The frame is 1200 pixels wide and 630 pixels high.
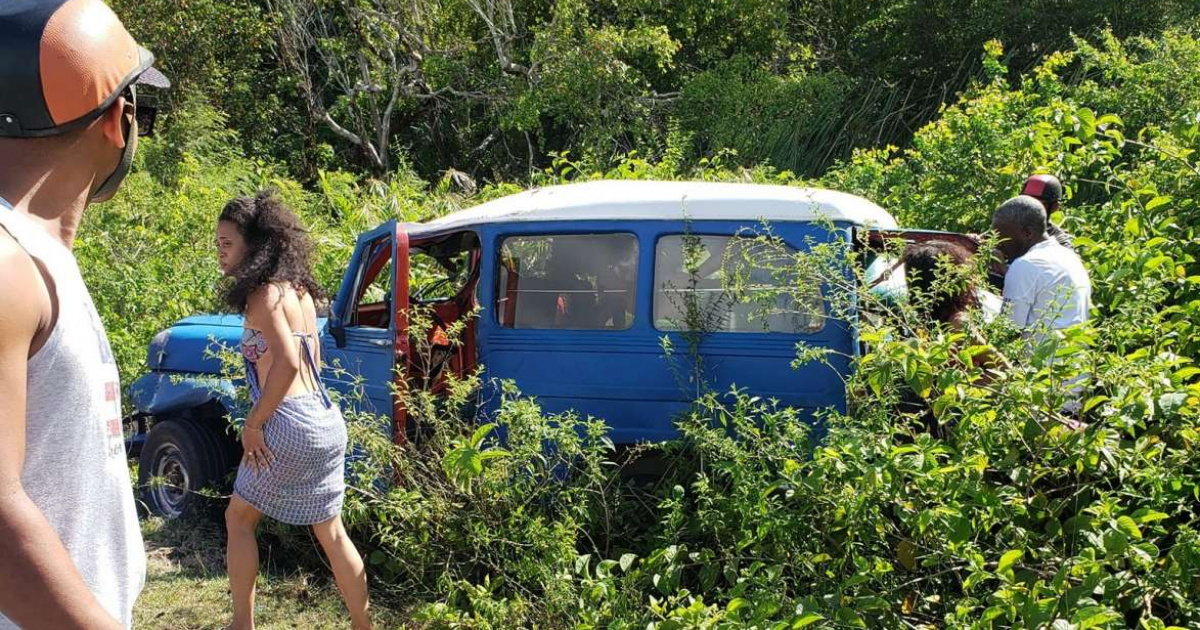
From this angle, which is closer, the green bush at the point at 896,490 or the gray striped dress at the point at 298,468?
the green bush at the point at 896,490

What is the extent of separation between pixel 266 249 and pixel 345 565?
1.37m

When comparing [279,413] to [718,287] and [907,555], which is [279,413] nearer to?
[718,287]

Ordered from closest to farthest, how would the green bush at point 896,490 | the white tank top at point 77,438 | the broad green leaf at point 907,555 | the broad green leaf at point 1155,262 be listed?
the white tank top at point 77,438 < the green bush at point 896,490 < the broad green leaf at point 907,555 < the broad green leaf at point 1155,262

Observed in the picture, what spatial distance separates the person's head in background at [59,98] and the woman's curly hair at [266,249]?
2.62 metres

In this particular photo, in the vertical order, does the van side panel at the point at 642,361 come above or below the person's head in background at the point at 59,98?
below

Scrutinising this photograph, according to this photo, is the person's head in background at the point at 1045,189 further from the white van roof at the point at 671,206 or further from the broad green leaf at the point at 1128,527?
the broad green leaf at the point at 1128,527

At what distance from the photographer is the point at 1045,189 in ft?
18.5

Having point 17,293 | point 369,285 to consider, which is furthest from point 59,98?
point 369,285

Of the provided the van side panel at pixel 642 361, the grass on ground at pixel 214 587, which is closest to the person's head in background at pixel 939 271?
the van side panel at pixel 642 361

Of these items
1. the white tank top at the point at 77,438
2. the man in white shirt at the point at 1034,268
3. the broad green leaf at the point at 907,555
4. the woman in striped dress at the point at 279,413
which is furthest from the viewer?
the man in white shirt at the point at 1034,268

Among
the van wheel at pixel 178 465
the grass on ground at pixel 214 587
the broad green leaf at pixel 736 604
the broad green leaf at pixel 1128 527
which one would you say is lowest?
the grass on ground at pixel 214 587

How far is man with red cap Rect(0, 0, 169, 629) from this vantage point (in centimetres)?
156

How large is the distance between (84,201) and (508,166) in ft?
53.3

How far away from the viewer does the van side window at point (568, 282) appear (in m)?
5.40
